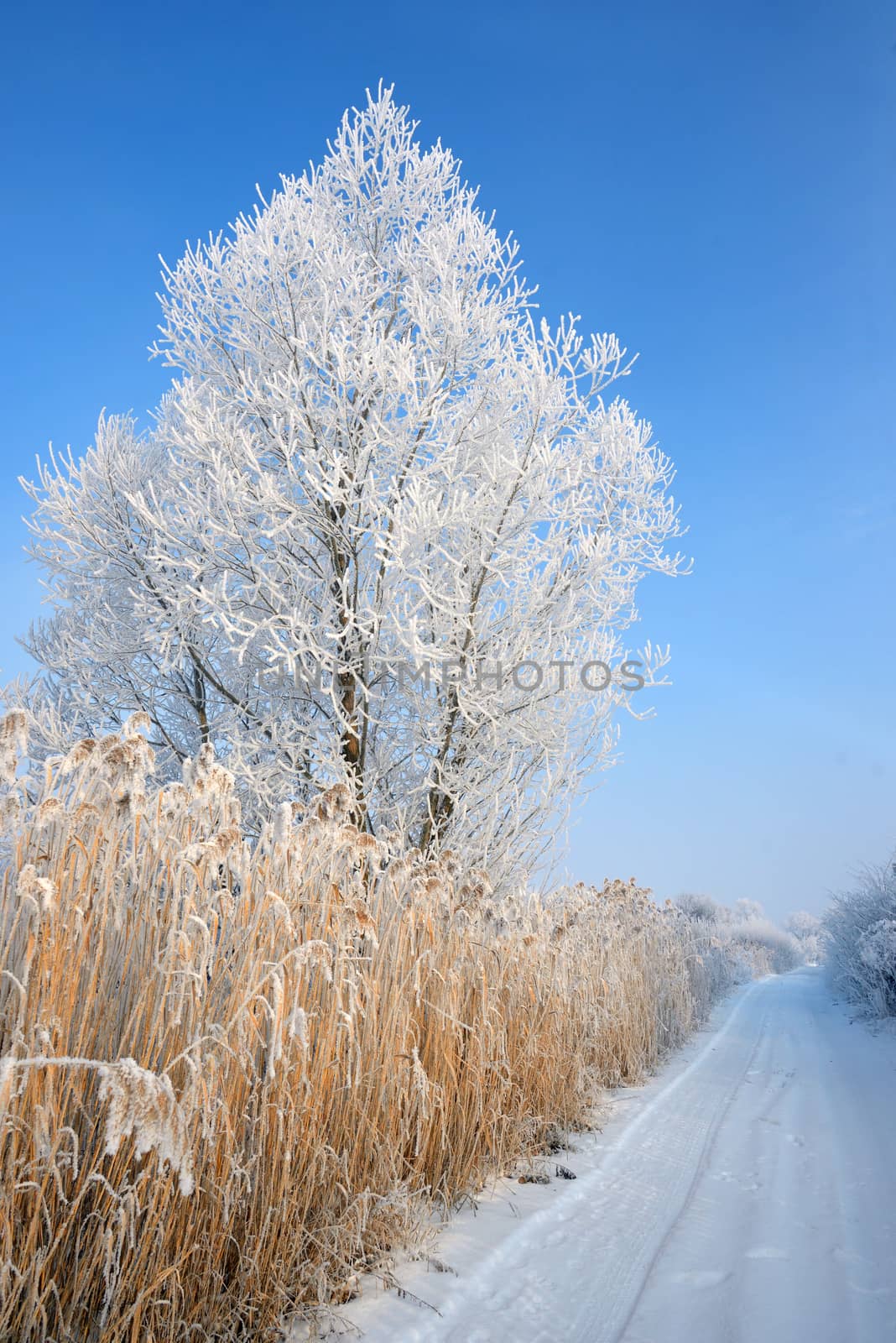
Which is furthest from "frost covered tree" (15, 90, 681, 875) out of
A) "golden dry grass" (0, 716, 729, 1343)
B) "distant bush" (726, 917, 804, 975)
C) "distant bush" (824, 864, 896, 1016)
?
"distant bush" (726, 917, 804, 975)

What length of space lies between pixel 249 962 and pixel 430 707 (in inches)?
176

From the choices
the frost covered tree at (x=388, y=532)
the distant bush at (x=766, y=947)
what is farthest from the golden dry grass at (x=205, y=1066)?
the distant bush at (x=766, y=947)

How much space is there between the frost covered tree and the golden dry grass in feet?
8.75

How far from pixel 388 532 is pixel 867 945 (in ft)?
27.5

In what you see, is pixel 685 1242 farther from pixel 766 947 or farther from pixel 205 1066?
pixel 766 947

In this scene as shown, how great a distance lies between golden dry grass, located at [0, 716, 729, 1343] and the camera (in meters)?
1.55

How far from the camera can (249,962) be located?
79.3 inches

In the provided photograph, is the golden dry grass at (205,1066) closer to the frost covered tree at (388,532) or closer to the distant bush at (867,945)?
the frost covered tree at (388,532)

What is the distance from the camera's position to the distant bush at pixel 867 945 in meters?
9.15

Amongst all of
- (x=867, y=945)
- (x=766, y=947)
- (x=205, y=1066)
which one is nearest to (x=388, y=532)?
(x=205, y=1066)

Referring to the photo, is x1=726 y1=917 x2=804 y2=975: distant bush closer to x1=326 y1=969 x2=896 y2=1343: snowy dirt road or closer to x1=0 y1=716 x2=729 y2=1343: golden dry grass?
x1=326 y1=969 x2=896 y2=1343: snowy dirt road

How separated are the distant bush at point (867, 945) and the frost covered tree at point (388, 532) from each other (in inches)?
216

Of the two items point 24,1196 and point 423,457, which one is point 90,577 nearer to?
point 423,457

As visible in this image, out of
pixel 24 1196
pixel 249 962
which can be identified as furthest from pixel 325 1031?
pixel 24 1196
